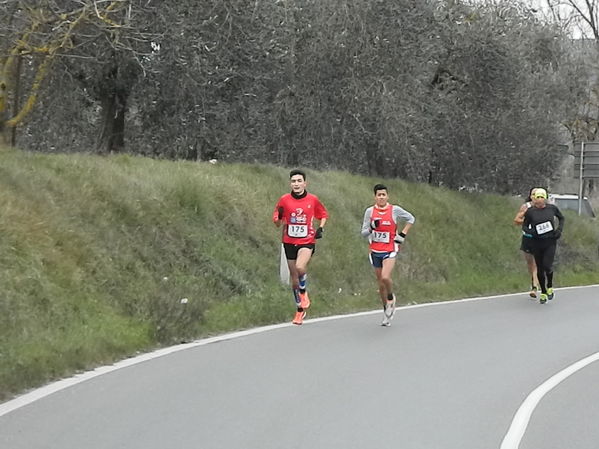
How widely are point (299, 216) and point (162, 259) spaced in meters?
2.58

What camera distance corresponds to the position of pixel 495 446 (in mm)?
7324

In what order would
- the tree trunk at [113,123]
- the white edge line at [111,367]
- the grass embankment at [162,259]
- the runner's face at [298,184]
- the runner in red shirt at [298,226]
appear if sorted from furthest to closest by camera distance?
1. the tree trunk at [113,123]
2. the runner in red shirt at [298,226]
3. the runner's face at [298,184]
4. the grass embankment at [162,259]
5. the white edge line at [111,367]

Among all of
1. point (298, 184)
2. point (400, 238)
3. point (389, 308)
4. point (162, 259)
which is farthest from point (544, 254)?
point (162, 259)

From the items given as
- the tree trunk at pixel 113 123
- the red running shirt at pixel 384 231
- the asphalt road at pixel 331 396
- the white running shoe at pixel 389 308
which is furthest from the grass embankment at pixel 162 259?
the tree trunk at pixel 113 123

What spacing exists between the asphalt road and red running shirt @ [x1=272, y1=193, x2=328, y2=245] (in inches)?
46.7

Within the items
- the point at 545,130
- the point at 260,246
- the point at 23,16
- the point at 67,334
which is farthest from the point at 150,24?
the point at 545,130

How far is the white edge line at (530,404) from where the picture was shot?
7.54 m

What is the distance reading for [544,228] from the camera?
697 inches

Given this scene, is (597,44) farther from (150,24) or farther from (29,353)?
(29,353)

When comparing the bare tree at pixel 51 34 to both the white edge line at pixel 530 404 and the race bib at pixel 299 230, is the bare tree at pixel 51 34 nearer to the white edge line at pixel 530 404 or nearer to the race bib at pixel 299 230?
the race bib at pixel 299 230

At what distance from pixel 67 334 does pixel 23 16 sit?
8.34 m

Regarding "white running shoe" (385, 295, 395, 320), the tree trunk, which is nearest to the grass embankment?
"white running shoe" (385, 295, 395, 320)

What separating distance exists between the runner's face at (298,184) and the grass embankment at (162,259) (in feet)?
5.54

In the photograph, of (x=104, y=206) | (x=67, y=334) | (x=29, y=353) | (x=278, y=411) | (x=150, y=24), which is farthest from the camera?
(x=150, y=24)
